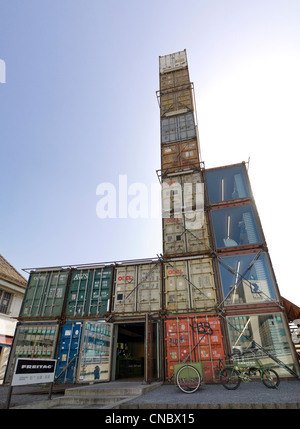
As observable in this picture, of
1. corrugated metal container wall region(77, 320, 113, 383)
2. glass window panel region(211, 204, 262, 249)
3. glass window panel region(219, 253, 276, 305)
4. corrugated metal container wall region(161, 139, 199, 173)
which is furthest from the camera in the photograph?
corrugated metal container wall region(161, 139, 199, 173)

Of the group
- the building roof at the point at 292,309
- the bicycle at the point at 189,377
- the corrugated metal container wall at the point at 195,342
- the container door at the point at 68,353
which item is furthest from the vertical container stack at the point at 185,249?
A: the container door at the point at 68,353

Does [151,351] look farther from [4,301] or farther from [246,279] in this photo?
[4,301]

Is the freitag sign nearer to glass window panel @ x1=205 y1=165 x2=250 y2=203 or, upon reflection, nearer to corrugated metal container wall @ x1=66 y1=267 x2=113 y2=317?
corrugated metal container wall @ x1=66 y1=267 x2=113 y2=317

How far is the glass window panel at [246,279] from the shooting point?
1283 centimetres

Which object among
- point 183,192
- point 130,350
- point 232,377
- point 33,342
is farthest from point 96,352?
point 183,192

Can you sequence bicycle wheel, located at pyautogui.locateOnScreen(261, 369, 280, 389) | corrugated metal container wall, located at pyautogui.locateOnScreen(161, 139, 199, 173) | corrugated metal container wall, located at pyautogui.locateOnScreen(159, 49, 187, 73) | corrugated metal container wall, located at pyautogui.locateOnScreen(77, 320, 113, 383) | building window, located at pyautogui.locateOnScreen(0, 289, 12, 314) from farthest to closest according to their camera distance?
corrugated metal container wall, located at pyautogui.locateOnScreen(159, 49, 187, 73), building window, located at pyautogui.locateOnScreen(0, 289, 12, 314), corrugated metal container wall, located at pyautogui.locateOnScreen(161, 139, 199, 173), corrugated metal container wall, located at pyautogui.locateOnScreen(77, 320, 113, 383), bicycle wheel, located at pyautogui.locateOnScreen(261, 369, 280, 389)

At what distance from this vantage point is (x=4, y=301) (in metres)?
20.1

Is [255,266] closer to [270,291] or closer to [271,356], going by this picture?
[270,291]

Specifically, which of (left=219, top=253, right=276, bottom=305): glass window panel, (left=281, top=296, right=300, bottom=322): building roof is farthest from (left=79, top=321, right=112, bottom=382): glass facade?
(left=281, top=296, right=300, bottom=322): building roof

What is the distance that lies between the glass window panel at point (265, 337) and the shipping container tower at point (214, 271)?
4 cm

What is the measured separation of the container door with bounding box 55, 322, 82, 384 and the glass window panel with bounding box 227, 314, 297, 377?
8.48 meters

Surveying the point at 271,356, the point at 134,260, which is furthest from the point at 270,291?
the point at 134,260

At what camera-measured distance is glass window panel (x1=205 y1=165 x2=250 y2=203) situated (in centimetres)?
1678

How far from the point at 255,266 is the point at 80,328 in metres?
10.8
